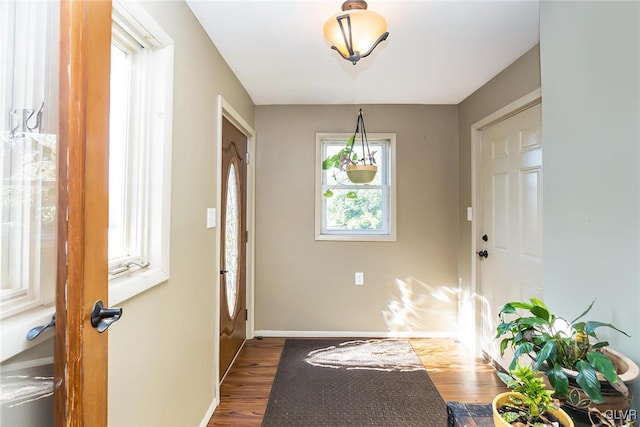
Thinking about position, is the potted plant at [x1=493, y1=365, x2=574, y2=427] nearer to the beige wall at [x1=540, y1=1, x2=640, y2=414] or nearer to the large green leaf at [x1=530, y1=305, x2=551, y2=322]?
the large green leaf at [x1=530, y1=305, x2=551, y2=322]

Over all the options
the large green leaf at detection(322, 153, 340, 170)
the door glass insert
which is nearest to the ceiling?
the large green leaf at detection(322, 153, 340, 170)

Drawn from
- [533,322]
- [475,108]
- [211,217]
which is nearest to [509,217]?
[475,108]

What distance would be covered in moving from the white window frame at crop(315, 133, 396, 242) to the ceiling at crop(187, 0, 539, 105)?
14.5 inches

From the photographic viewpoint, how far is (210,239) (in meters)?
1.88

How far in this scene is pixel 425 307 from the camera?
297 cm

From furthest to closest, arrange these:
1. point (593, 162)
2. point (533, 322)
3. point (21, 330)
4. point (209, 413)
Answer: point (209, 413)
point (593, 162)
point (533, 322)
point (21, 330)

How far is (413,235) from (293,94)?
5.76ft

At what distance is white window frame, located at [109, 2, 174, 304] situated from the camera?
122cm

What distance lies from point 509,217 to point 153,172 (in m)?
2.36

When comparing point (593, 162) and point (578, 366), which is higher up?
point (593, 162)

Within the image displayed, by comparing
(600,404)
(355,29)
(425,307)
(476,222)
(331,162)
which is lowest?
(425,307)

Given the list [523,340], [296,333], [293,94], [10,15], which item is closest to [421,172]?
[293,94]

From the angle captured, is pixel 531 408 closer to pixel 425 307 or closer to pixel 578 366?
pixel 578 366

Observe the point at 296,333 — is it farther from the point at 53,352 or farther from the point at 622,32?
the point at 622,32
